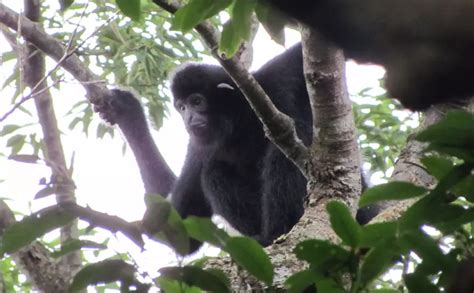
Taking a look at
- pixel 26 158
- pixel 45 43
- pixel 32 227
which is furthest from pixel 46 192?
pixel 45 43

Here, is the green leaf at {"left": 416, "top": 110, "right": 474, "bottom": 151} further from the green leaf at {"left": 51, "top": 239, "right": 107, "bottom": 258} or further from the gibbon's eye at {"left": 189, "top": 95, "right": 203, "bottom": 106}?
the gibbon's eye at {"left": 189, "top": 95, "right": 203, "bottom": 106}

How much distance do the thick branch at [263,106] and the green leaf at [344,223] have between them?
70.2 inches

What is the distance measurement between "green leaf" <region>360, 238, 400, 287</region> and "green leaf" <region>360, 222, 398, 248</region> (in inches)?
0.7

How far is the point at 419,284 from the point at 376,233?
0.15m

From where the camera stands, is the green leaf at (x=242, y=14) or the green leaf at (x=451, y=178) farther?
the green leaf at (x=242, y=14)

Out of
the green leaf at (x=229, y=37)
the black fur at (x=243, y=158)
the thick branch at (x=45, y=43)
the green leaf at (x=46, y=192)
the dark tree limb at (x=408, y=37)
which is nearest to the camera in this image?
the dark tree limb at (x=408, y=37)

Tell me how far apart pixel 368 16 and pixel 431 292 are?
0.73 metres

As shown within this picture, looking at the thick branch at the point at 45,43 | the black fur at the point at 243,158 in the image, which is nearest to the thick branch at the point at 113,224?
the thick branch at the point at 45,43

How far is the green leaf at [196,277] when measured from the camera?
5.71 feet

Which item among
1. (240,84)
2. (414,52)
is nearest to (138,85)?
(240,84)

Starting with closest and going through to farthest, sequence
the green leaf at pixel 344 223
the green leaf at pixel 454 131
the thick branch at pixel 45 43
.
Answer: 1. the green leaf at pixel 454 131
2. the green leaf at pixel 344 223
3. the thick branch at pixel 45 43

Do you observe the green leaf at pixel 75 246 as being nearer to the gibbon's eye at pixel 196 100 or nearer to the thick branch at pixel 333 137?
the thick branch at pixel 333 137

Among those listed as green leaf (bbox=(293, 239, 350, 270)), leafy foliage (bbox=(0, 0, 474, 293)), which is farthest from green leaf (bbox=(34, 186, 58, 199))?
green leaf (bbox=(293, 239, 350, 270))

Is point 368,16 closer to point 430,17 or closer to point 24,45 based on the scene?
point 430,17
